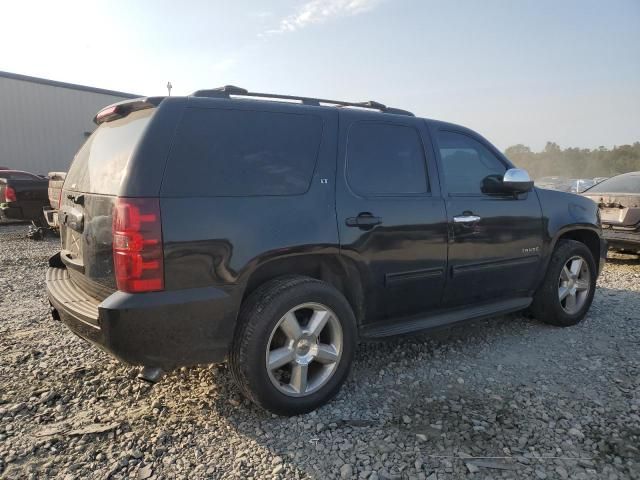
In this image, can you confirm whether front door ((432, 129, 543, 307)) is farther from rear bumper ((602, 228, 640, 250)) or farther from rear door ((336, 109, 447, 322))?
rear bumper ((602, 228, 640, 250))

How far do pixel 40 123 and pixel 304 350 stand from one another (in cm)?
2052

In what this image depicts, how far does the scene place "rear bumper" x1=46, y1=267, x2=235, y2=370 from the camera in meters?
2.28

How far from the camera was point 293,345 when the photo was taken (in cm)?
274

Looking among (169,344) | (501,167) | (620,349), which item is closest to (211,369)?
(169,344)

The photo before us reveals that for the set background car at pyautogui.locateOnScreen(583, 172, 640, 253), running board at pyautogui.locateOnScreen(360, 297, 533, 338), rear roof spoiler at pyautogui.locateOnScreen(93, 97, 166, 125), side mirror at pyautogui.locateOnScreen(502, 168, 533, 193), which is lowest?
running board at pyautogui.locateOnScreen(360, 297, 533, 338)

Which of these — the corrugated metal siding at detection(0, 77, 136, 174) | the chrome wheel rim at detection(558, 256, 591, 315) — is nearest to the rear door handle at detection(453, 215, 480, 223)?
the chrome wheel rim at detection(558, 256, 591, 315)

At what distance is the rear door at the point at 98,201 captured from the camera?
2434 millimetres

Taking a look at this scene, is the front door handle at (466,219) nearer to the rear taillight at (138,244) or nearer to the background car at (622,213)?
the rear taillight at (138,244)

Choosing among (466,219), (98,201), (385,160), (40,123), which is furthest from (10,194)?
(40,123)

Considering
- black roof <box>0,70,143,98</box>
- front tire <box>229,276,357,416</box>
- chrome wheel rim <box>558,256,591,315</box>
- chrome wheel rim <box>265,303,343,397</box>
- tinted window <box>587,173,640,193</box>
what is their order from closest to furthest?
1. front tire <box>229,276,357,416</box>
2. chrome wheel rim <box>265,303,343,397</box>
3. chrome wheel rim <box>558,256,591,315</box>
4. tinted window <box>587,173,640,193</box>
5. black roof <box>0,70,143,98</box>

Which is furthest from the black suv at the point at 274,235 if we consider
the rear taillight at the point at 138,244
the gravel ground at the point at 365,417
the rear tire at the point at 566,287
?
the rear tire at the point at 566,287

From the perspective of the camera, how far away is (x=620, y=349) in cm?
381

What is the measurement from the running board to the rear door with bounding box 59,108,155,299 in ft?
5.57

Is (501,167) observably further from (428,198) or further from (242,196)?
(242,196)
